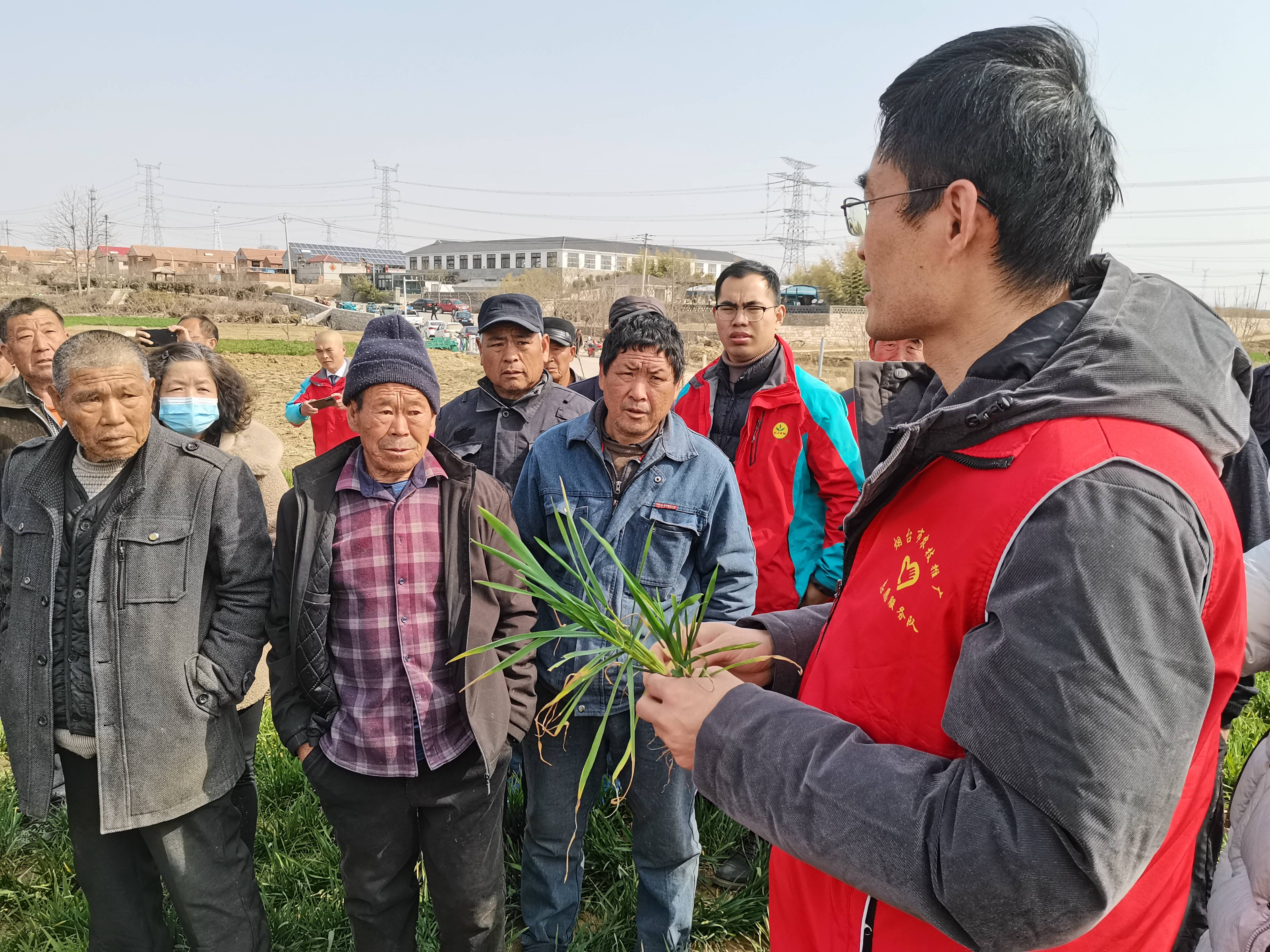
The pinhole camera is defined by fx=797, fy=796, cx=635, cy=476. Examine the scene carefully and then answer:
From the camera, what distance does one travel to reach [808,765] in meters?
1.04

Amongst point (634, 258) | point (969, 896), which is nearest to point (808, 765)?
point (969, 896)

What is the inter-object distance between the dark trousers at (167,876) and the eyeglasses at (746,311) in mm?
3022

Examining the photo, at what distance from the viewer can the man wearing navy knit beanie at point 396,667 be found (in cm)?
245

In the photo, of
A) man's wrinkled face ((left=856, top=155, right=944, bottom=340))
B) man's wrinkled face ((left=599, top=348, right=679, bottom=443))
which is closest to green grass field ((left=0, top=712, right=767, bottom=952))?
man's wrinkled face ((left=599, top=348, right=679, bottom=443))

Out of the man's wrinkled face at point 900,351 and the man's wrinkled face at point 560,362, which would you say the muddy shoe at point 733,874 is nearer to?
the man's wrinkled face at point 900,351

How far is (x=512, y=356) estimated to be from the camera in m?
4.12

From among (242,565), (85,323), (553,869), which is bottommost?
(553,869)

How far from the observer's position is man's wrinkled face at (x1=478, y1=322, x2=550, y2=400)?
4129mm

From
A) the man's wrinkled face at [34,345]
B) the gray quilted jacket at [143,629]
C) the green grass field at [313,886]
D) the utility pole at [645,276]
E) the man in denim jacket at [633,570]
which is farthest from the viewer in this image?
the utility pole at [645,276]

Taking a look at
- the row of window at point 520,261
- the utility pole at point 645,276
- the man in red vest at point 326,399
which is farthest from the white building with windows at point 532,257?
the man in red vest at point 326,399

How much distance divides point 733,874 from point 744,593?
4.22 ft

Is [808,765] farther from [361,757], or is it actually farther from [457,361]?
[457,361]

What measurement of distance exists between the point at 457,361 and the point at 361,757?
78.9 ft

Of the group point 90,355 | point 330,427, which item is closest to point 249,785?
point 90,355
